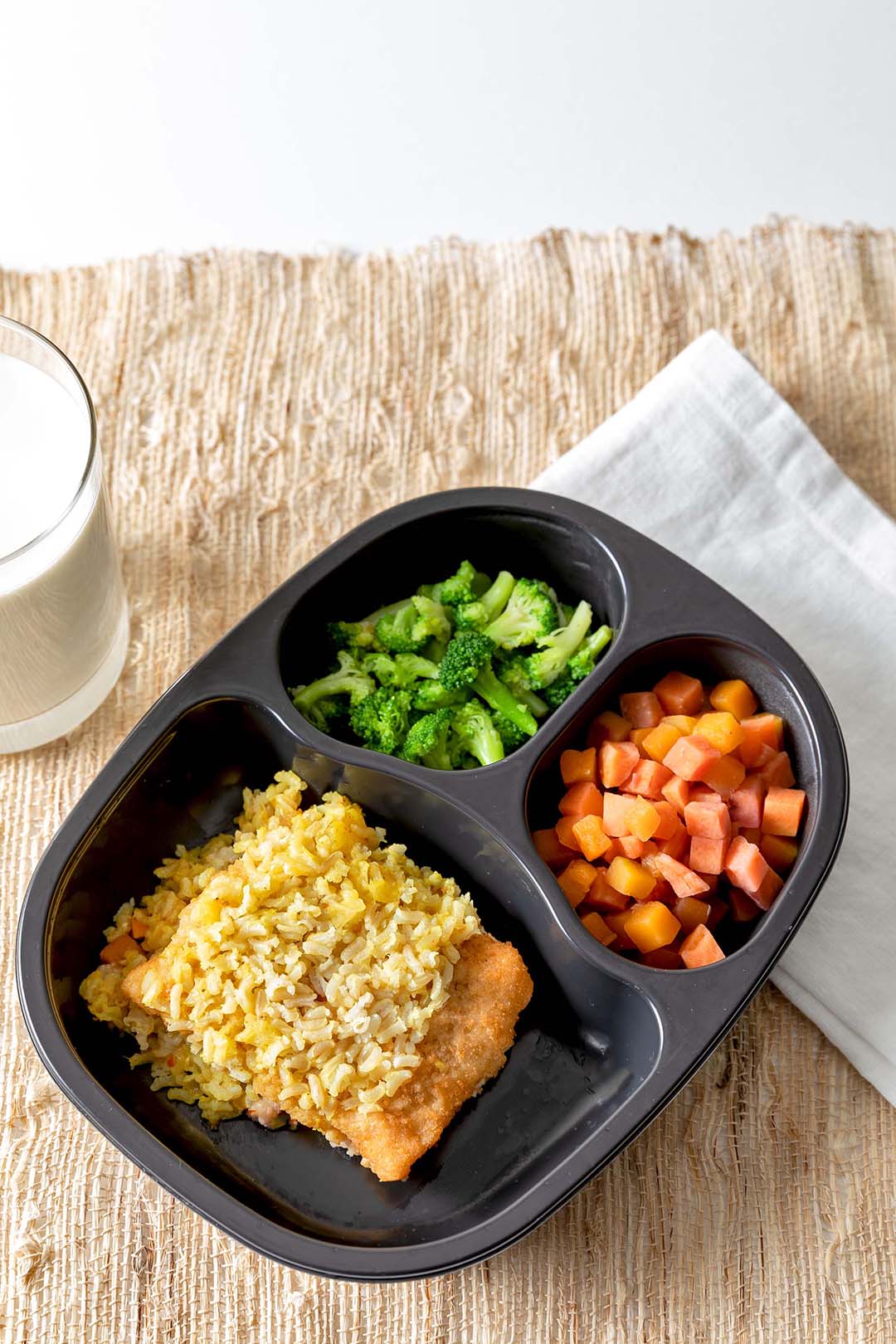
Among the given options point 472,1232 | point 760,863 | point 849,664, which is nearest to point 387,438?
point 849,664

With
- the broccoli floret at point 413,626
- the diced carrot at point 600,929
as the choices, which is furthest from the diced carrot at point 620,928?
the broccoli floret at point 413,626

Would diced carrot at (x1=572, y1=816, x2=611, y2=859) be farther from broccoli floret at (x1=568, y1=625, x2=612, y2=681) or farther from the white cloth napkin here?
the white cloth napkin

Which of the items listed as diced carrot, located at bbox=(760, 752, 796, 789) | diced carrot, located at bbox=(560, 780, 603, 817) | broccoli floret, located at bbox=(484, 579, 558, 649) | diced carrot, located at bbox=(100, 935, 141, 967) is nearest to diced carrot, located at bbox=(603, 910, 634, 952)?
diced carrot, located at bbox=(560, 780, 603, 817)

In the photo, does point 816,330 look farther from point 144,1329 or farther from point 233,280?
point 144,1329

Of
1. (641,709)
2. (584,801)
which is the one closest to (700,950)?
(584,801)

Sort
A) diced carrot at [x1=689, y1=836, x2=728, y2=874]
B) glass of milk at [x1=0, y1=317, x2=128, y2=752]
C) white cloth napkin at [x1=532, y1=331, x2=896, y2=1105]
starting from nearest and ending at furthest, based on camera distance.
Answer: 1. glass of milk at [x1=0, y1=317, x2=128, y2=752]
2. diced carrot at [x1=689, y1=836, x2=728, y2=874]
3. white cloth napkin at [x1=532, y1=331, x2=896, y2=1105]

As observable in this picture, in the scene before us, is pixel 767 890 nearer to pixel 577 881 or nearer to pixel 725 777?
pixel 725 777
